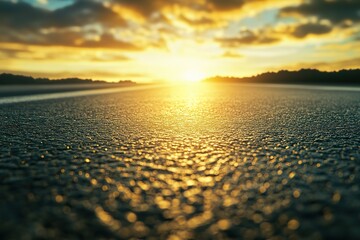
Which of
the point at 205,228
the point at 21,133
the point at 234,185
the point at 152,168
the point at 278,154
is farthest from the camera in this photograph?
the point at 21,133

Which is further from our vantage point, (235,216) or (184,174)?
(184,174)

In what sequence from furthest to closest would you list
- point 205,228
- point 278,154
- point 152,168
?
point 278,154
point 152,168
point 205,228

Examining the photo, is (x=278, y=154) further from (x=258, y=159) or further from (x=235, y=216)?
(x=235, y=216)

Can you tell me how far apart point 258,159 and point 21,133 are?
4.96m

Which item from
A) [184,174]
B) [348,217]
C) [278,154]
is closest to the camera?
[348,217]

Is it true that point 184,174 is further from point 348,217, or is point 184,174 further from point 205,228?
point 348,217

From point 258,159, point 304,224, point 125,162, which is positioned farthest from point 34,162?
point 304,224

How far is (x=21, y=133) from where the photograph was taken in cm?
631

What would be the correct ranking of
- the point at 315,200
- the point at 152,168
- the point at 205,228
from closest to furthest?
the point at 205,228, the point at 315,200, the point at 152,168

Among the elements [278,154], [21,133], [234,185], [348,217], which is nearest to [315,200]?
[348,217]

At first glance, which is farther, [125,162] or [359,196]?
[125,162]

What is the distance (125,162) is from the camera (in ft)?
12.7

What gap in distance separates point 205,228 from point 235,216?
0.97 ft

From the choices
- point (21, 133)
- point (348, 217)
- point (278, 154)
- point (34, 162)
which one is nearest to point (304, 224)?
point (348, 217)
